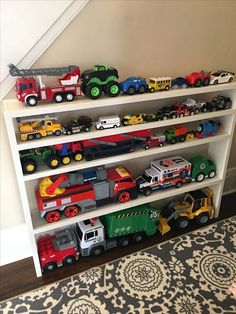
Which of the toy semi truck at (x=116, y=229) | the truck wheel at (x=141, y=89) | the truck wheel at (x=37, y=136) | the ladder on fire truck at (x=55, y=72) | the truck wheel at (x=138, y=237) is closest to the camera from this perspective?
the ladder on fire truck at (x=55, y=72)

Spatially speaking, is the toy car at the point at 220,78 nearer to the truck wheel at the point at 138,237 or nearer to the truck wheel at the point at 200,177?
the truck wheel at the point at 200,177

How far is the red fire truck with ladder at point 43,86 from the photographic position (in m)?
1.17

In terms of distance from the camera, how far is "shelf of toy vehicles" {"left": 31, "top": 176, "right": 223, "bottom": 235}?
144 centimetres

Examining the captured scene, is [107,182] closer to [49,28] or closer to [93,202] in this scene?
[93,202]

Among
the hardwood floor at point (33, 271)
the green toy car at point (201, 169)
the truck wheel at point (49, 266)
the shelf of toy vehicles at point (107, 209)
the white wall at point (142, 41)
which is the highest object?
the white wall at point (142, 41)

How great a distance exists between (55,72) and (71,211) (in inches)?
28.7

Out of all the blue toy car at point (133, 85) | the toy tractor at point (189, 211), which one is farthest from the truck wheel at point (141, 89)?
the toy tractor at point (189, 211)

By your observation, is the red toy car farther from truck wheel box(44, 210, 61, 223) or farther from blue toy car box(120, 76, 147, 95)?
truck wheel box(44, 210, 61, 223)

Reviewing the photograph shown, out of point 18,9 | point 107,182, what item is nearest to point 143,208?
point 107,182

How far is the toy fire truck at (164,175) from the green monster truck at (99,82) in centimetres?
60

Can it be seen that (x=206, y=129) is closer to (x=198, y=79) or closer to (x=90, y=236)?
(x=198, y=79)

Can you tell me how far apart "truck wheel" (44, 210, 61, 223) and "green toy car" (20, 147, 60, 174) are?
0.27m

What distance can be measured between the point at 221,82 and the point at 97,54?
2.36ft

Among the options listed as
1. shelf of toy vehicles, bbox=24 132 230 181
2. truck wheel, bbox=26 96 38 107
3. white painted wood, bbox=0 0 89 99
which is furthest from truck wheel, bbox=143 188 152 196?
white painted wood, bbox=0 0 89 99
